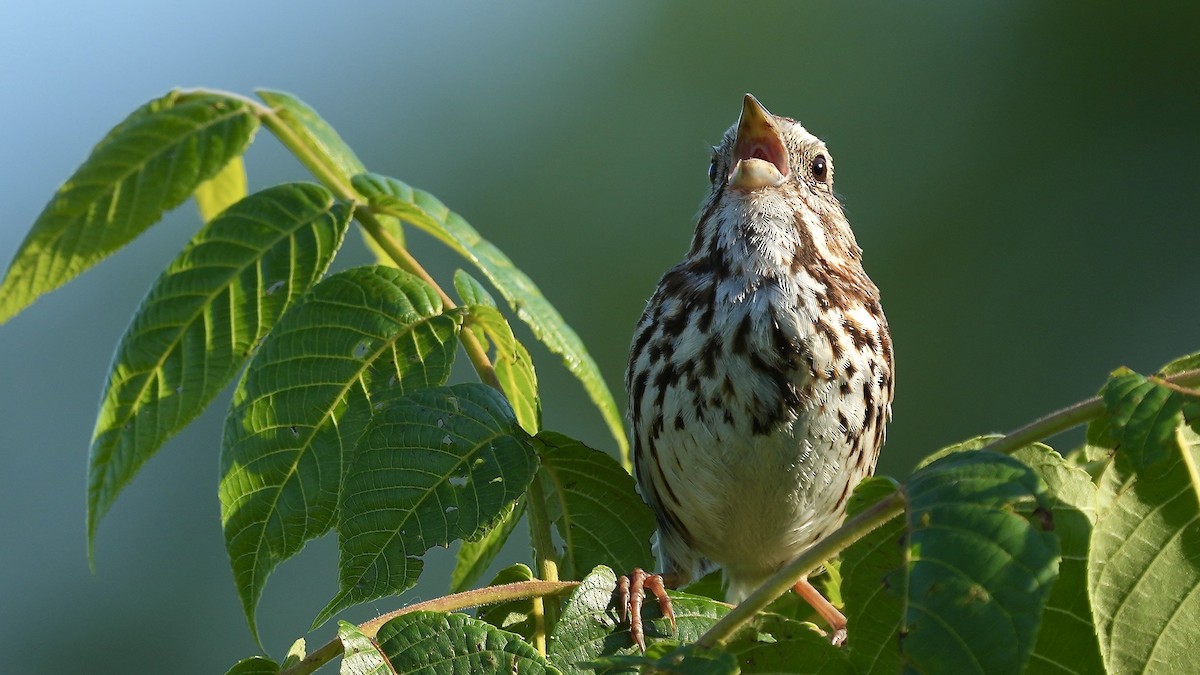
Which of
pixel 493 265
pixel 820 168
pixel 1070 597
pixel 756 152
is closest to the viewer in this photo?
pixel 1070 597

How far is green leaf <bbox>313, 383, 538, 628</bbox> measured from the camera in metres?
1.83

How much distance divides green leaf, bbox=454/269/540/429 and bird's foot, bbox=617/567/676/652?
486 millimetres

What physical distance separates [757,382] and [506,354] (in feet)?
1.89

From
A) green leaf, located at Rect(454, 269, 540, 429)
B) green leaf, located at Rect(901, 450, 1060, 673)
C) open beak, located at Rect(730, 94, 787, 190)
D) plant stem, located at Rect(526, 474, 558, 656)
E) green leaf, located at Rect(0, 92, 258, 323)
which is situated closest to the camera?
green leaf, located at Rect(901, 450, 1060, 673)

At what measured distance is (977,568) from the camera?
1312mm

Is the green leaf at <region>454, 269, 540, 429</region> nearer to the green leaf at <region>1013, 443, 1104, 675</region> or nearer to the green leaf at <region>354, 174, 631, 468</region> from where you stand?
the green leaf at <region>354, 174, 631, 468</region>

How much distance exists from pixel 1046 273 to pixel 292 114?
757 centimetres

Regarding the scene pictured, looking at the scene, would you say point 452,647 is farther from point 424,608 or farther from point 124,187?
point 124,187

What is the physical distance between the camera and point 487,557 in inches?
97.7

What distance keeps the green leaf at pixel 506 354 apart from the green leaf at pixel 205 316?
0.24m

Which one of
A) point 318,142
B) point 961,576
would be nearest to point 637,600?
point 961,576

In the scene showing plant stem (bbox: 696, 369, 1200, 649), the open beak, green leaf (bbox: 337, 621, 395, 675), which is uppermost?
the open beak

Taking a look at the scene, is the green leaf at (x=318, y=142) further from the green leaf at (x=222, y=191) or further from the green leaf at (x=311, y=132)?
the green leaf at (x=222, y=191)

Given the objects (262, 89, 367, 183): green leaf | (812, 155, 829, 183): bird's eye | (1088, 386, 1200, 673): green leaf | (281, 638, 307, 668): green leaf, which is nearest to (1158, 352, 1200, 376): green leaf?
(1088, 386, 1200, 673): green leaf
